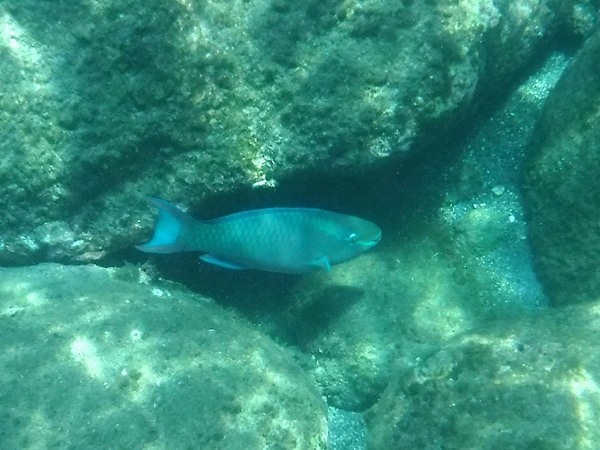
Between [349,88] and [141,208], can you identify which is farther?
[141,208]

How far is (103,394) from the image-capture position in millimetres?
2525

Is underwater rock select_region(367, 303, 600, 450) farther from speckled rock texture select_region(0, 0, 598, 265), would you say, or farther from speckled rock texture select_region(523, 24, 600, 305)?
speckled rock texture select_region(0, 0, 598, 265)

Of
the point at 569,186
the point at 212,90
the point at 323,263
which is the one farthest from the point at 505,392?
the point at 212,90

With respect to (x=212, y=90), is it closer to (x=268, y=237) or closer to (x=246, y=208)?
(x=246, y=208)

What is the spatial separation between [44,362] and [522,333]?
8.83 ft

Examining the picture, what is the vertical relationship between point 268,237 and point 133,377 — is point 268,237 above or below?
above

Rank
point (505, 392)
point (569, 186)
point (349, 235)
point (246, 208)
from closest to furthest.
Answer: point (505, 392) < point (349, 235) < point (569, 186) < point (246, 208)

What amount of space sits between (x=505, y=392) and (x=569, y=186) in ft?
4.96

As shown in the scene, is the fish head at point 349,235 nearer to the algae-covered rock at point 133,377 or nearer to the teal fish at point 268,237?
the teal fish at point 268,237

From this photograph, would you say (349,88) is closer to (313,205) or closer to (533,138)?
(313,205)

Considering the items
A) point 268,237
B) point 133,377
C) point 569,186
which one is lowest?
point 133,377

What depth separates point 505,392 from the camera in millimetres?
2553

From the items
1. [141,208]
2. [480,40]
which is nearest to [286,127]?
[141,208]

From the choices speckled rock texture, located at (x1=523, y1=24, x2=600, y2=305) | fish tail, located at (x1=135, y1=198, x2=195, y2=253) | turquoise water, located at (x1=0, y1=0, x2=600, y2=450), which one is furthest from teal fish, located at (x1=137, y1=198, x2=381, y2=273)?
speckled rock texture, located at (x1=523, y1=24, x2=600, y2=305)
